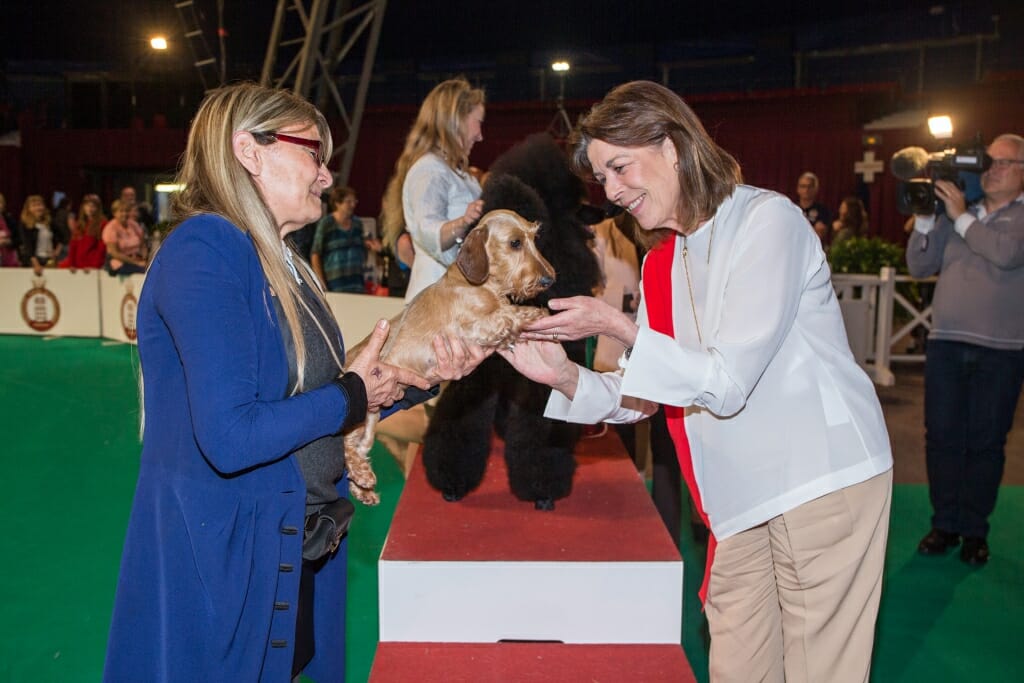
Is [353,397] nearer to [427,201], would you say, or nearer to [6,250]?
[427,201]

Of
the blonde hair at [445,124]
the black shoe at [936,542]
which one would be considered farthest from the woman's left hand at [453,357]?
the black shoe at [936,542]

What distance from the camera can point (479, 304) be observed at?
2.51m

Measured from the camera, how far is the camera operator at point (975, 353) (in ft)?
14.2

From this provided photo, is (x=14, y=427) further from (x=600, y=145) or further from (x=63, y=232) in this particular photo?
(x=63, y=232)

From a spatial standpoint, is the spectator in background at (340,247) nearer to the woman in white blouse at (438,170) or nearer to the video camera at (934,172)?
the woman in white blouse at (438,170)

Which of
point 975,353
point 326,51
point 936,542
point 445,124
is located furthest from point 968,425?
point 326,51

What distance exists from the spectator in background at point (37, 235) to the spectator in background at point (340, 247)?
7517mm

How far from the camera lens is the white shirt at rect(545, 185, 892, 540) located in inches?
68.3

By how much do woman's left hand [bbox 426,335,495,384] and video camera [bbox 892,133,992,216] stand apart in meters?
3.09

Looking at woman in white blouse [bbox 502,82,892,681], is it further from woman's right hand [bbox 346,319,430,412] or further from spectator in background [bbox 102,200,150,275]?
spectator in background [bbox 102,200,150,275]

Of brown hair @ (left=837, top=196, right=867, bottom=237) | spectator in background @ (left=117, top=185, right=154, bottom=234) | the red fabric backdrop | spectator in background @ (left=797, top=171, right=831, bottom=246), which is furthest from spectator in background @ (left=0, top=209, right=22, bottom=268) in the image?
brown hair @ (left=837, top=196, right=867, bottom=237)

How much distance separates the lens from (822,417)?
6.01ft

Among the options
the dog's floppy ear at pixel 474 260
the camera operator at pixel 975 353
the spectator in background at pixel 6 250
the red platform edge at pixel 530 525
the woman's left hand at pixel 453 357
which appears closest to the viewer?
the woman's left hand at pixel 453 357

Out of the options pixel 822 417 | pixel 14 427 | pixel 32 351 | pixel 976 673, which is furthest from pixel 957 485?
pixel 32 351
